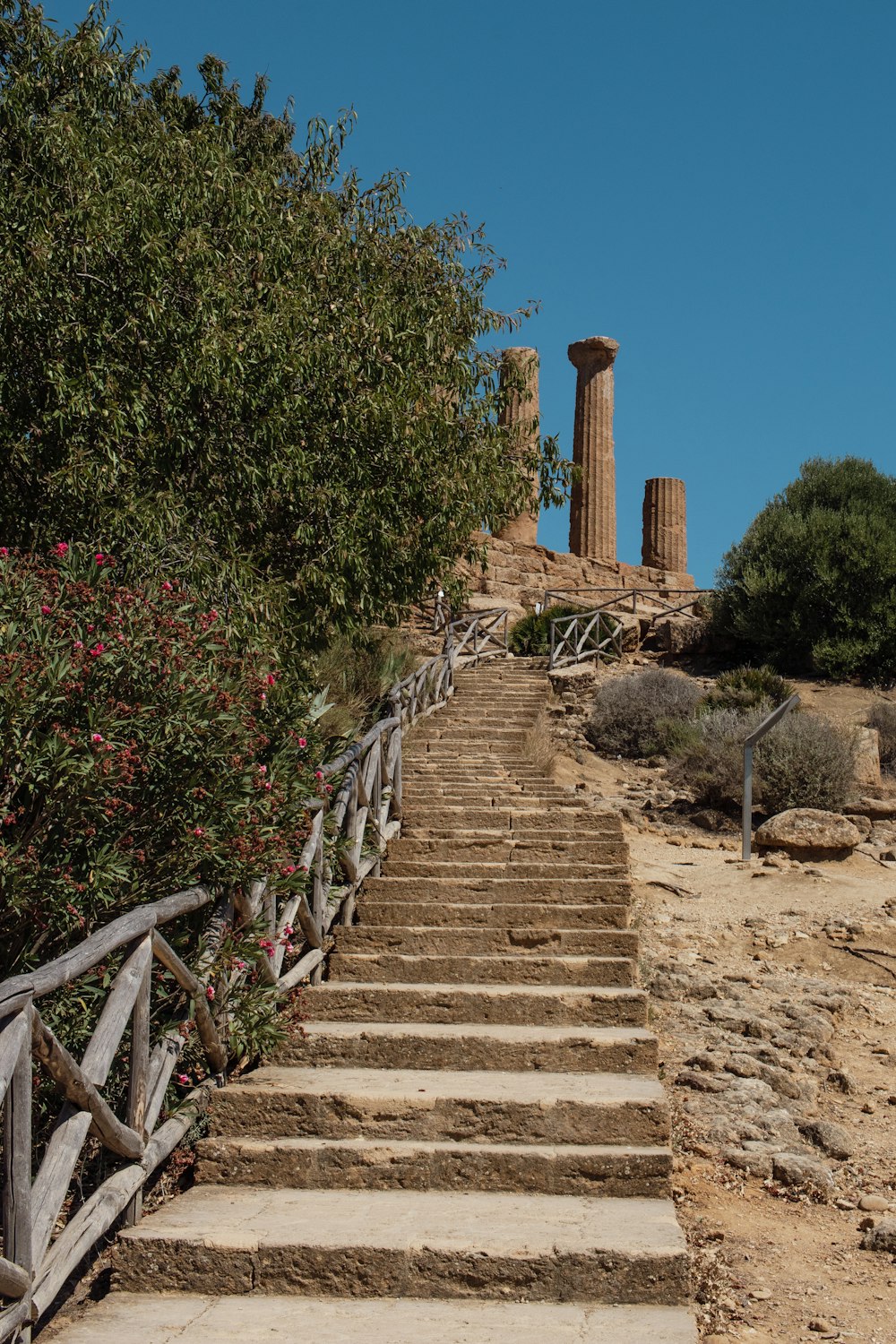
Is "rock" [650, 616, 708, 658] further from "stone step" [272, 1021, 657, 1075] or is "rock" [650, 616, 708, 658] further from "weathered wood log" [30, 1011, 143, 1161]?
"weathered wood log" [30, 1011, 143, 1161]

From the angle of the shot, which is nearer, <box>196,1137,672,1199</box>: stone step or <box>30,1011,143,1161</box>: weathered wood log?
<box>30,1011,143,1161</box>: weathered wood log

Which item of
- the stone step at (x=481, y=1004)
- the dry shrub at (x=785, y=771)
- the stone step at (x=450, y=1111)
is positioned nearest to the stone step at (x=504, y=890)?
the stone step at (x=481, y=1004)

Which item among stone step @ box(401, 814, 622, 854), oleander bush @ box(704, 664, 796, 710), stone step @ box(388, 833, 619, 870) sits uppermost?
oleander bush @ box(704, 664, 796, 710)

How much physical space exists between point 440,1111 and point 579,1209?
78cm

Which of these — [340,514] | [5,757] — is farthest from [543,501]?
[5,757]

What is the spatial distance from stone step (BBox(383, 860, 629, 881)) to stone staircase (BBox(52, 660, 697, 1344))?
470mm

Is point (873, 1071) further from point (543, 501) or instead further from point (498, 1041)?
point (543, 501)

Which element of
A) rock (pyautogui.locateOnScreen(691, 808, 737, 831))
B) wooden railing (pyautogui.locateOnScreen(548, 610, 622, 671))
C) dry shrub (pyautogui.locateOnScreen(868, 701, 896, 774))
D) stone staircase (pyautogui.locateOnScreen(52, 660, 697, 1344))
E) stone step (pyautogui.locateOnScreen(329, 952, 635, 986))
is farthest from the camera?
wooden railing (pyautogui.locateOnScreen(548, 610, 622, 671))

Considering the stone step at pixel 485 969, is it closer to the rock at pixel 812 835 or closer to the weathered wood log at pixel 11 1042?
the weathered wood log at pixel 11 1042

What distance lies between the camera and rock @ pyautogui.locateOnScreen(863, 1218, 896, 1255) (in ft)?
16.7

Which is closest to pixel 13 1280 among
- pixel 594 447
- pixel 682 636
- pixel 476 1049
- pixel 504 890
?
pixel 476 1049

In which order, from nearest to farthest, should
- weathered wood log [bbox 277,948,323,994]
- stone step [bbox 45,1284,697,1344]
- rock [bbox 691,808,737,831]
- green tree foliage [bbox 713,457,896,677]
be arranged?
stone step [bbox 45,1284,697,1344] < weathered wood log [bbox 277,948,323,994] < rock [bbox 691,808,737,831] < green tree foliage [bbox 713,457,896,677]

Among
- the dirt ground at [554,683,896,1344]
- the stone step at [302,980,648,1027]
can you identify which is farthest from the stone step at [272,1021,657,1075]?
the dirt ground at [554,683,896,1344]

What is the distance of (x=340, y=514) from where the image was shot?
9570 mm
